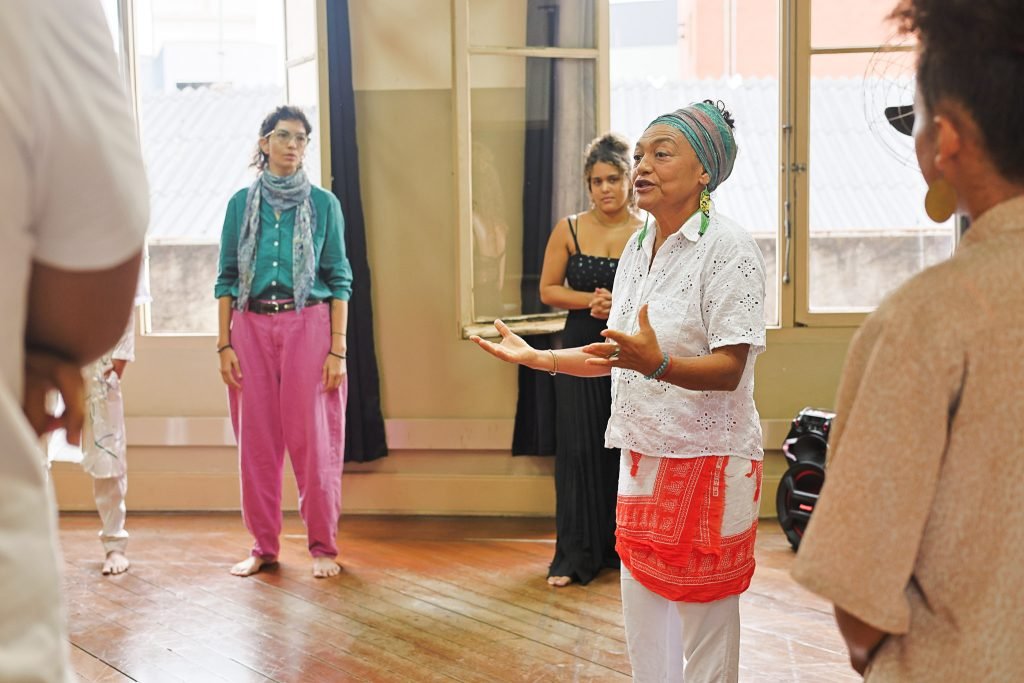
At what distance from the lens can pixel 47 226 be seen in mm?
844

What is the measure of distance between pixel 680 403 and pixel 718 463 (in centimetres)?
14

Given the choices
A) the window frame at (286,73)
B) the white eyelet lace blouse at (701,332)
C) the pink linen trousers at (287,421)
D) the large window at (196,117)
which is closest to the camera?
the white eyelet lace blouse at (701,332)

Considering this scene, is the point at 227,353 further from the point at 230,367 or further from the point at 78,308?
the point at 78,308

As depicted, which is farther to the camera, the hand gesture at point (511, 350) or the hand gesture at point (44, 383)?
the hand gesture at point (511, 350)

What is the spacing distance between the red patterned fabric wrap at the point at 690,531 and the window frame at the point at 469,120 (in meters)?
2.43

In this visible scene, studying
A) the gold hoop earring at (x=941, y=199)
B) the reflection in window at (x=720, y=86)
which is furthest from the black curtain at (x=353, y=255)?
the gold hoop earring at (x=941, y=199)

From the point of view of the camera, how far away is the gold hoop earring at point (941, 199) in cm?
110

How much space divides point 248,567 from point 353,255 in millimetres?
1505

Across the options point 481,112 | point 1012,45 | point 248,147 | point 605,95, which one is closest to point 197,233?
point 248,147

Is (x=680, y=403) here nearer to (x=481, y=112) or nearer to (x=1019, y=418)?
(x=1019, y=418)

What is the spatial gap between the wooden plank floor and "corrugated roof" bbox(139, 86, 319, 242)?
5.59 feet

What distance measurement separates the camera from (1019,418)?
988 mm

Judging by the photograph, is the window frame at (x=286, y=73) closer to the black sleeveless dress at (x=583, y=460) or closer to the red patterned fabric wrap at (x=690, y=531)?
the black sleeveless dress at (x=583, y=460)

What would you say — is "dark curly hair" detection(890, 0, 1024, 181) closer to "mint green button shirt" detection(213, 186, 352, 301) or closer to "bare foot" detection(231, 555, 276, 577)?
"mint green button shirt" detection(213, 186, 352, 301)
